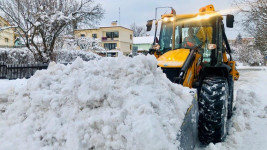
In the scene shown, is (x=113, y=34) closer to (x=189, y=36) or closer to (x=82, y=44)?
(x=82, y=44)

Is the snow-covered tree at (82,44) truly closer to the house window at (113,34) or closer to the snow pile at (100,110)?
the snow pile at (100,110)

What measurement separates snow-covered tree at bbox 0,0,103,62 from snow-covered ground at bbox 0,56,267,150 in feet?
36.3

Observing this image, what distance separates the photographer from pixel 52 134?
7.63 feet

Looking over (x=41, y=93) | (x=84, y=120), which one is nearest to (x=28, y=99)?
(x=41, y=93)

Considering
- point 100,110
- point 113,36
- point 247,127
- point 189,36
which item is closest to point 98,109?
point 100,110

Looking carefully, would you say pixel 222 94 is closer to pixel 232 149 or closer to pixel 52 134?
pixel 232 149

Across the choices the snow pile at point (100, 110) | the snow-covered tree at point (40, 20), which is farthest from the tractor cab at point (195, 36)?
the snow-covered tree at point (40, 20)

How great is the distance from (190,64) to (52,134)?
95.7 inches

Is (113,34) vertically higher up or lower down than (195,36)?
higher up

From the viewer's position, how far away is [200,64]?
171 inches

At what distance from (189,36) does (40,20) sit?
35.9 ft

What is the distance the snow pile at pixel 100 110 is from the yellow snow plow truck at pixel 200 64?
0.35 meters

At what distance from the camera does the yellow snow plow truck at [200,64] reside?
11.5 feet

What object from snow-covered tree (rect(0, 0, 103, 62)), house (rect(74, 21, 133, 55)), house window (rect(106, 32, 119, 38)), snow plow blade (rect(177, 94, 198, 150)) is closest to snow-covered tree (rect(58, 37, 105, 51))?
snow-covered tree (rect(0, 0, 103, 62))
